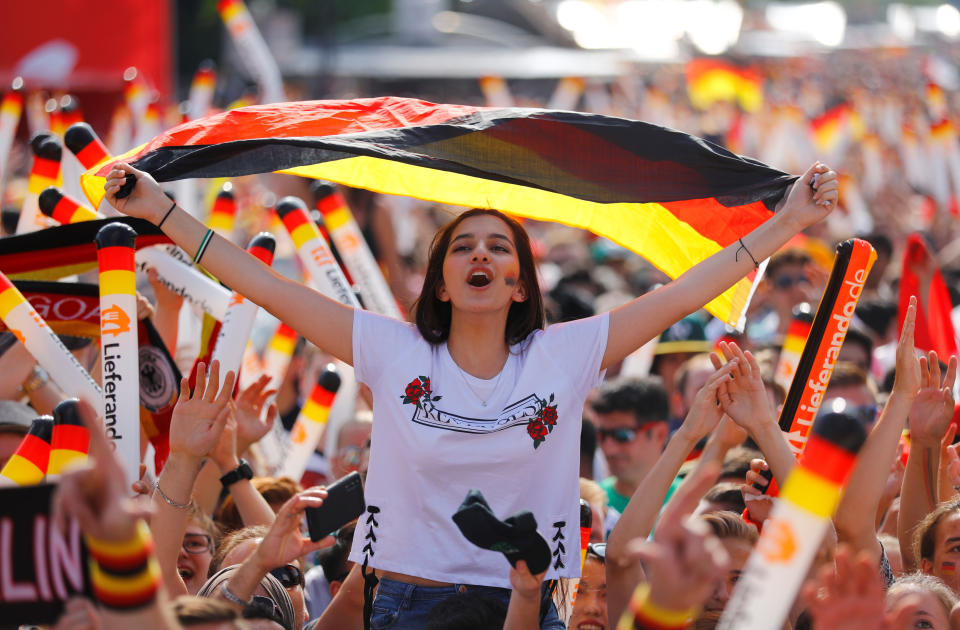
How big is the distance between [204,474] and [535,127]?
1.76 metres

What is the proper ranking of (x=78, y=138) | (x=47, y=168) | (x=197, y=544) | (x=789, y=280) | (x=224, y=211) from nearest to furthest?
1. (x=197, y=544)
2. (x=78, y=138)
3. (x=47, y=168)
4. (x=224, y=211)
5. (x=789, y=280)

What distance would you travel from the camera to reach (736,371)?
3525 millimetres

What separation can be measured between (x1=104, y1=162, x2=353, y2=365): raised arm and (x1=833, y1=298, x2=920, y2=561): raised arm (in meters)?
1.40

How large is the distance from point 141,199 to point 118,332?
1.38 ft

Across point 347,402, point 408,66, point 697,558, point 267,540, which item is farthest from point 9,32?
point 408,66

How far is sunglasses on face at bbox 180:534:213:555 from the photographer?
164 inches

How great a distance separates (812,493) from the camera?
86.0 inches

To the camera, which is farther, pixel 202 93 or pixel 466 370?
pixel 202 93

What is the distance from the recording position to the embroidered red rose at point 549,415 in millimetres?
3461

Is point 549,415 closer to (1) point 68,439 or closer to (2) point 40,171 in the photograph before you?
(1) point 68,439

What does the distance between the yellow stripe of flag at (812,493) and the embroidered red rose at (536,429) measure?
128 centimetres

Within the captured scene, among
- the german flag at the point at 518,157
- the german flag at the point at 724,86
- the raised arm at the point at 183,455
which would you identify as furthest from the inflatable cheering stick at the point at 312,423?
the german flag at the point at 724,86

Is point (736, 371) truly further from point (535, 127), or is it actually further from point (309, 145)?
point (309, 145)

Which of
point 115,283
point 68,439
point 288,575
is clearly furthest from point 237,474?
point 68,439
